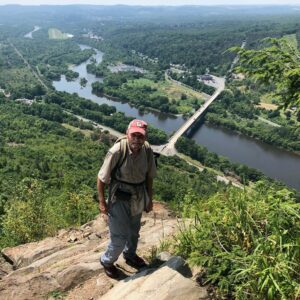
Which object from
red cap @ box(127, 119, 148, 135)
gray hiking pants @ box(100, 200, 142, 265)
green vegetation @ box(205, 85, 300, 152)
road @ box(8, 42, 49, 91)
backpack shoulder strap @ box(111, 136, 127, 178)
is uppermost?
red cap @ box(127, 119, 148, 135)

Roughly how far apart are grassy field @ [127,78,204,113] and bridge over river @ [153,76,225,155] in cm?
248

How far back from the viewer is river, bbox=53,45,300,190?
165 feet

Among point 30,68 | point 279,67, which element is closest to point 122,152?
point 279,67

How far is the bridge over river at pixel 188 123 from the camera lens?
56312 millimetres

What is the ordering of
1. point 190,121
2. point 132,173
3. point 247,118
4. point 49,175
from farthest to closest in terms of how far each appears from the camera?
1. point 247,118
2. point 190,121
3. point 49,175
4. point 132,173

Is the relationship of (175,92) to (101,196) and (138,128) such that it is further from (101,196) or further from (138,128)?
(138,128)

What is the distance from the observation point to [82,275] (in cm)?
521

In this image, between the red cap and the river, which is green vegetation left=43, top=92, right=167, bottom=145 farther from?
the red cap

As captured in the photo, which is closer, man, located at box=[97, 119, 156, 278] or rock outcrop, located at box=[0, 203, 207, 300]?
rock outcrop, located at box=[0, 203, 207, 300]

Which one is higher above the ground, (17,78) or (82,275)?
(82,275)

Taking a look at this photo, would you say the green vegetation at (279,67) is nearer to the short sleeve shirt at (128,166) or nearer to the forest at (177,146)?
the forest at (177,146)

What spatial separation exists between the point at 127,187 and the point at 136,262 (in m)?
1.07

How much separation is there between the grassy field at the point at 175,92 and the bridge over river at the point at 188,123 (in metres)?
2.48

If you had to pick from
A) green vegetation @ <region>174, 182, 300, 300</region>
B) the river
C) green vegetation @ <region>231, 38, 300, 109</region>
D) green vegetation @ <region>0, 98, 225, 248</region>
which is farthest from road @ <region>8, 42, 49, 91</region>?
green vegetation @ <region>174, 182, 300, 300</region>
